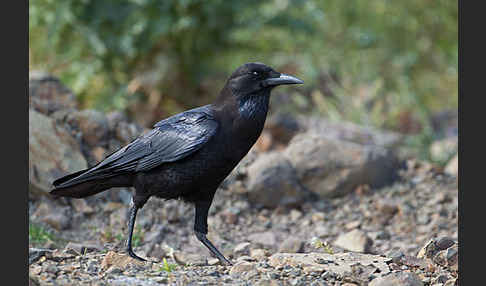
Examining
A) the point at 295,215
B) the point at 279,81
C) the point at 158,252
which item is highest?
the point at 279,81

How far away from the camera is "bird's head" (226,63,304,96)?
5293mm

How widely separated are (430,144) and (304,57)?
9.19 ft

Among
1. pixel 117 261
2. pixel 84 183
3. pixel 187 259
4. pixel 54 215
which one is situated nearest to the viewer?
pixel 117 261

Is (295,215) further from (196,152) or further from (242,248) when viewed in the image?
(196,152)

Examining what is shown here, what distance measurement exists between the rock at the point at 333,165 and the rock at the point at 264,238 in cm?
97

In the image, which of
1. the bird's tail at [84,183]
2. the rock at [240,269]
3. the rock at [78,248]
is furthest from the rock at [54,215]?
the rock at [240,269]

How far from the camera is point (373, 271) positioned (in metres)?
4.61

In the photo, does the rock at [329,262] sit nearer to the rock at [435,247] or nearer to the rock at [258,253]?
the rock at [435,247]

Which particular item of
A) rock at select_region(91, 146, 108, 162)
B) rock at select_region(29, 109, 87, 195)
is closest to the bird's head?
rock at select_region(29, 109, 87, 195)

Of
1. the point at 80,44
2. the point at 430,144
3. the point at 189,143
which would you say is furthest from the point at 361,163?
the point at 80,44

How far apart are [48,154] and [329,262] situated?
11.1 feet

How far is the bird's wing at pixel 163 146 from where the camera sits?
516 centimetres

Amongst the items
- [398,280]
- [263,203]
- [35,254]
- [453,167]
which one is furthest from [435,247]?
[453,167]

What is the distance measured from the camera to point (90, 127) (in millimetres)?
7492
